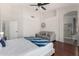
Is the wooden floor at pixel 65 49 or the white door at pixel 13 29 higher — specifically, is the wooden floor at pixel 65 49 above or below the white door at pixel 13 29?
below

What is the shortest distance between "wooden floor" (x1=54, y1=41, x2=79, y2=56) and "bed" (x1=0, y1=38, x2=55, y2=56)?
0.27ft

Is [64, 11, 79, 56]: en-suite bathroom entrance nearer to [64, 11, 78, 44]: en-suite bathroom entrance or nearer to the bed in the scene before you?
[64, 11, 78, 44]: en-suite bathroom entrance

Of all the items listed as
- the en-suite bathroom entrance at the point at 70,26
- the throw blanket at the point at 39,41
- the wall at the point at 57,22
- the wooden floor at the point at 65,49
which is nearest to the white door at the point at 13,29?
the throw blanket at the point at 39,41

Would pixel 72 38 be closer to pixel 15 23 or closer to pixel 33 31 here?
pixel 33 31

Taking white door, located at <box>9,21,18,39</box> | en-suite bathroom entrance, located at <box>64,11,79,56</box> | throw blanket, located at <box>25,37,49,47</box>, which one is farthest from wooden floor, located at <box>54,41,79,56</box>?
white door, located at <box>9,21,18,39</box>

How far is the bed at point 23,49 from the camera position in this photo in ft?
5.86

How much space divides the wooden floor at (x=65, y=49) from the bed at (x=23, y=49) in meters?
0.08

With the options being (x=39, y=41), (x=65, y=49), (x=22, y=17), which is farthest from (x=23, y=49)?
(x=65, y=49)

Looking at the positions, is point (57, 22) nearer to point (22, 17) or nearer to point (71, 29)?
point (71, 29)

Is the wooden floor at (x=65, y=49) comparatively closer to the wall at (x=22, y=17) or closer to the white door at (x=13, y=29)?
the wall at (x=22, y=17)

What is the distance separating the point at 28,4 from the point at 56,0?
0.43 metres

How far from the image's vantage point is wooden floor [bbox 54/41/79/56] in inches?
71.8

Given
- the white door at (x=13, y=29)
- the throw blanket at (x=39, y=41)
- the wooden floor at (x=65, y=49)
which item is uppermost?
the white door at (x=13, y=29)

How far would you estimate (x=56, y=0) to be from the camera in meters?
1.68
